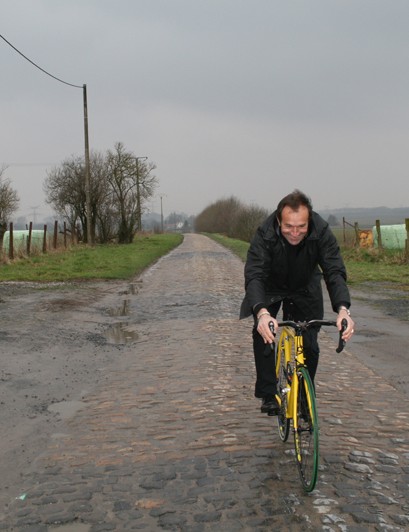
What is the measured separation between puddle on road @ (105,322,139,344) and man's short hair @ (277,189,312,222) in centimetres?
539

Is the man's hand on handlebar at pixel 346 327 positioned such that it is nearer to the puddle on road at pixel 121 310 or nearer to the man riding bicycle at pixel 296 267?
the man riding bicycle at pixel 296 267

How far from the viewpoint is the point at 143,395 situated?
615 centimetres

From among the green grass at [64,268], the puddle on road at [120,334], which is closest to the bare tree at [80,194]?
the green grass at [64,268]

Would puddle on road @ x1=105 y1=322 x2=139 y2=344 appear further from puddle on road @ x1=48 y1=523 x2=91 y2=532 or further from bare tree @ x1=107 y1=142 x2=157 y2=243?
bare tree @ x1=107 y1=142 x2=157 y2=243

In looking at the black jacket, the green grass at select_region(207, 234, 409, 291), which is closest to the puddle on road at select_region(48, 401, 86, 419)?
the black jacket

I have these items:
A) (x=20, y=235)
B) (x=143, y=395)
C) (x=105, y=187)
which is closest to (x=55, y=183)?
(x=105, y=187)

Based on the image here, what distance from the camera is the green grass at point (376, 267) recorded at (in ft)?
57.2

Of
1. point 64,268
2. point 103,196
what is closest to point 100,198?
point 103,196

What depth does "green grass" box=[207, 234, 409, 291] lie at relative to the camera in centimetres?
1744

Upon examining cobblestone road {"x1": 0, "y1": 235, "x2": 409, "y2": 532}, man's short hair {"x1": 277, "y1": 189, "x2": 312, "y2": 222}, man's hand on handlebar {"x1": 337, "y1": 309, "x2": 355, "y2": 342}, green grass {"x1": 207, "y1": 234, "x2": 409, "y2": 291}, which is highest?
man's short hair {"x1": 277, "y1": 189, "x2": 312, "y2": 222}

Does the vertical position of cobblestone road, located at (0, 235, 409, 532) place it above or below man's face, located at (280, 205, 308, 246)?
below

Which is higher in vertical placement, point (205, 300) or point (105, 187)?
point (105, 187)

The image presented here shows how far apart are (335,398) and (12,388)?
3.53 metres

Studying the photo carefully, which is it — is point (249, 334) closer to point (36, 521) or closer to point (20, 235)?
point (36, 521)
